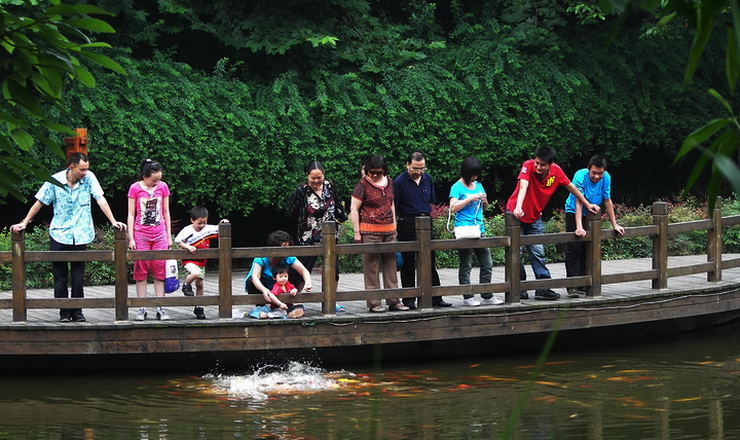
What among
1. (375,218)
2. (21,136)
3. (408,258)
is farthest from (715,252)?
(21,136)

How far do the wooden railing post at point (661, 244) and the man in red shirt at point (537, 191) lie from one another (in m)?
0.97

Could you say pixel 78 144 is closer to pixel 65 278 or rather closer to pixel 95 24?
A: pixel 65 278

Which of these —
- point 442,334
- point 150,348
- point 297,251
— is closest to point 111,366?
point 150,348

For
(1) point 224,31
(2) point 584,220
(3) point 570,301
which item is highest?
(1) point 224,31

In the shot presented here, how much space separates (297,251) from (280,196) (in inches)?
285

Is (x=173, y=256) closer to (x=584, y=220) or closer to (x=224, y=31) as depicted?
(x=584, y=220)

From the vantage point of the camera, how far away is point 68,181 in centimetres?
970

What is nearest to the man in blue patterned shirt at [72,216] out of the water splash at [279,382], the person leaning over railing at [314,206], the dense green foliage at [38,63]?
the water splash at [279,382]

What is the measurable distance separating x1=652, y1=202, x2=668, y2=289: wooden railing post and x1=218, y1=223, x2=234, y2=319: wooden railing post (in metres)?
4.82

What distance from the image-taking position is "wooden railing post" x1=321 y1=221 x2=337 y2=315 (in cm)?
981

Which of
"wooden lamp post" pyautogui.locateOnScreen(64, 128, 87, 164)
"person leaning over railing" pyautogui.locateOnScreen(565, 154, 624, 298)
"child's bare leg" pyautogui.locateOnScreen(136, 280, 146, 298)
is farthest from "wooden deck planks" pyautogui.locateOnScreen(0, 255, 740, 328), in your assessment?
"wooden lamp post" pyautogui.locateOnScreen(64, 128, 87, 164)

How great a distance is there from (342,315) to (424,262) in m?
0.97

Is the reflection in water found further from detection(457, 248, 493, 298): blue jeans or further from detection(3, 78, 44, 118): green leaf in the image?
detection(3, 78, 44, 118): green leaf

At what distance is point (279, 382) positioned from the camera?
32.1 ft
